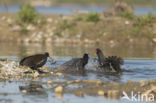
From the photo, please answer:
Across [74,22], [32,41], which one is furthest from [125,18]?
[32,41]

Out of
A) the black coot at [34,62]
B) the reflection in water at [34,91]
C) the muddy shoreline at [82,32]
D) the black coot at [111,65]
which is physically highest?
the muddy shoreline at [82,32]

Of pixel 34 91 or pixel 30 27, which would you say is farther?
pixel 30 27

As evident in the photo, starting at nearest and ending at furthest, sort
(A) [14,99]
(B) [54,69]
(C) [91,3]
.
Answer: (A) [14,99]
(B) [54,69]
(C) [91,3]

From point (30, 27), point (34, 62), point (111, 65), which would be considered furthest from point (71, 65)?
point (30, 27)

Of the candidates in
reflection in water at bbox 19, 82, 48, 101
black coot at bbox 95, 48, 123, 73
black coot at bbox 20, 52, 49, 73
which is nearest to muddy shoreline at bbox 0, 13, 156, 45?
black coot at bbox 95, 48, 123, 73

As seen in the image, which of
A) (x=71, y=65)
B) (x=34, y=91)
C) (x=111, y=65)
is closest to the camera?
(x=34, y=91)

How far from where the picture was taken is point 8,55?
60.6 feet

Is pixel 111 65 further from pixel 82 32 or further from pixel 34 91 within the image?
pixel 82 32

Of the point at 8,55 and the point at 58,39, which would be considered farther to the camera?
the point at 58,39

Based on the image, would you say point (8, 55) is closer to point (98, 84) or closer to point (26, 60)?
point (26, 60)

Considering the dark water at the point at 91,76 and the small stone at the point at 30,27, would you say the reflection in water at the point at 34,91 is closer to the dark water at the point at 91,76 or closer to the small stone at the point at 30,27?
the dark water at the point at 91,76

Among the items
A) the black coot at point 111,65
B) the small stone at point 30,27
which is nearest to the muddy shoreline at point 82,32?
the small stone at point 30,27

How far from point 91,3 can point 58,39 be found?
7102 centimetres

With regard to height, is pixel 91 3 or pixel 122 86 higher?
pixel 91 3
